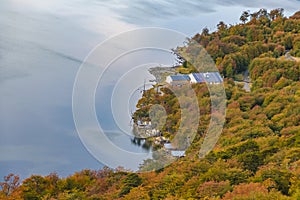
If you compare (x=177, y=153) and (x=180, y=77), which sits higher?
(x=180, y=77)

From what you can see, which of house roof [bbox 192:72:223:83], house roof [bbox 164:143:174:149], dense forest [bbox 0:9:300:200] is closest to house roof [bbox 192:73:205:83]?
house roof [bbox 192:72:223:83]

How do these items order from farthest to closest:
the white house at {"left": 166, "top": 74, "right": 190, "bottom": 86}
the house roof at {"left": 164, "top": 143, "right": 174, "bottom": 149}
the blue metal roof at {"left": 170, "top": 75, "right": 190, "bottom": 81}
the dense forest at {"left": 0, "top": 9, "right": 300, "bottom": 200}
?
the blue metal roof at {"left": 170, "top": 75, "right": 190, "bottom": 81}
the white house at {"left": 166, "top": 74, "right": 190, "bottom": 86}
the house roof at {"left": 164, "top": 143, "right": 174, "bottom": 149}
the dense forest at {"left": 0, "top": 9, "right": 300, "bottom": 200}

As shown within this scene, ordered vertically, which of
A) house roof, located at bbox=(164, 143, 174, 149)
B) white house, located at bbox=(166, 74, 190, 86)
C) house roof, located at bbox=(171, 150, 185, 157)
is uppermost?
white house, located at bbox=(166, 74, 190, 86)

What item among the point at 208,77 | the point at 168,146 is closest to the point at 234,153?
the point at 168,146

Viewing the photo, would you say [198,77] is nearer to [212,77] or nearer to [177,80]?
[212,77]

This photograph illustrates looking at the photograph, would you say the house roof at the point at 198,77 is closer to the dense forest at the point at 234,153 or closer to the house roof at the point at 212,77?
the house roof at the point at 212,77

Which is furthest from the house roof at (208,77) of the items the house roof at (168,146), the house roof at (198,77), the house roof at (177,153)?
the house roof at (177,153)

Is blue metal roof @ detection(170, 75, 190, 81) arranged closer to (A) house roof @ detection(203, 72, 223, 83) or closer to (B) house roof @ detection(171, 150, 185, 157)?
(A) house roof @ detection(203, 72, 223, 83)

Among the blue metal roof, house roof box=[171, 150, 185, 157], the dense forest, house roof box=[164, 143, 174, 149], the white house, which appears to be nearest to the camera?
the dense forest

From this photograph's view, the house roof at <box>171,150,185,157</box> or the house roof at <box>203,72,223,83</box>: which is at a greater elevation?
the house roof at <box>203,72,223,83</box>

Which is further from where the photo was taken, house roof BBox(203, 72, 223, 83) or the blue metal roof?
the blue metal roof
